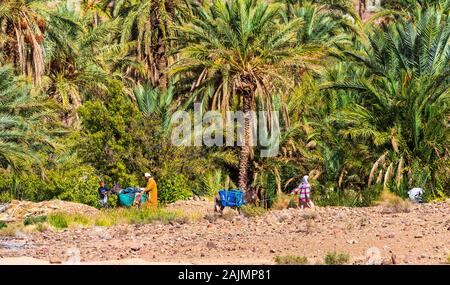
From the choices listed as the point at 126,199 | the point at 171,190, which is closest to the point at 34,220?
the point at 126,199

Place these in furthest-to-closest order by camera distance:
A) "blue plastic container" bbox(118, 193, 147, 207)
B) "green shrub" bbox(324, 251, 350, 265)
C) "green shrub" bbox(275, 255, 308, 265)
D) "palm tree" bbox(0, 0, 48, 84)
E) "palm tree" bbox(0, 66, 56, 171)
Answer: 1. "palm tree" bbox(0, 0, 48, 84)
2. "blue plastic container" bbox(118, 193, 147, 207)
3. "palm tree" bbox(0, 66, 56, 171)
4. "green shrub" bbox(275, 255, 308, 265)
5. "green shrub" bbox(324, 251, 350, 265)

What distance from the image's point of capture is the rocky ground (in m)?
17.4

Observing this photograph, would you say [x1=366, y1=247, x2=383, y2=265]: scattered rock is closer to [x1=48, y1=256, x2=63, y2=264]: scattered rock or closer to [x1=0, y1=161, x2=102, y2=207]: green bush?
[x1=48, y1=256, x2=63, y2=264]: scattered rock

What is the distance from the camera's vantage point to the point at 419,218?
821 inches

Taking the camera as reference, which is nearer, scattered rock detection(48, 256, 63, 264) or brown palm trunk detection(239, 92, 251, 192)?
scattered rock detection(48, 256, 63, 264)

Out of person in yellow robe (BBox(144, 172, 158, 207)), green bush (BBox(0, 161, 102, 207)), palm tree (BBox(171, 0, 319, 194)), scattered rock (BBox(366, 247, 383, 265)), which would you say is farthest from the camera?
palm tree (BBox(171, 0, 319, 194))

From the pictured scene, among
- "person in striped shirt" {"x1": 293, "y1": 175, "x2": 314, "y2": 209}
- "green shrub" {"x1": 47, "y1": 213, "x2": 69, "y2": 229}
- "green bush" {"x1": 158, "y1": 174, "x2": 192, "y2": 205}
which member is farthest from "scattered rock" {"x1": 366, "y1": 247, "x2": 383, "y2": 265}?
"green bush" {"x1": 158, "y1": 174, "x2": 192, "y2": 205}

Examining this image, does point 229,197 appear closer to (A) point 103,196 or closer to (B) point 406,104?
(A) point 103,196

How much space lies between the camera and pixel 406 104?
92.7ft

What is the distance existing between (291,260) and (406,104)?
12.9 m

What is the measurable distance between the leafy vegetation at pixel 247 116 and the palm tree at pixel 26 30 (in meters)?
0.04

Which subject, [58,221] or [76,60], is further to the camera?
[76,60]

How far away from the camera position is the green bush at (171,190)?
3038 centimetres

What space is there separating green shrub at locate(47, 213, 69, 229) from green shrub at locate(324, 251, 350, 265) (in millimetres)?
8376
